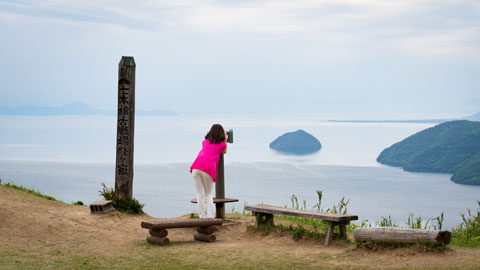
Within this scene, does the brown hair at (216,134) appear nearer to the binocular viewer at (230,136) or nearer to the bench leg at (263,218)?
the binocular viewer at (230,136)

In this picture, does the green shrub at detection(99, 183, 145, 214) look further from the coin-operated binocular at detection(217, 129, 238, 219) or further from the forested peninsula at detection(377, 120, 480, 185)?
the forested peninsula at detection(377, 120, 480, 185)

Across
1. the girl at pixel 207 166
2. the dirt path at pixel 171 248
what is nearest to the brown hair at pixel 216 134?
the girl at pixel 207 166

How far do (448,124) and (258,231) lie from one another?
78123mm

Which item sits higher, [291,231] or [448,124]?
[448,124]

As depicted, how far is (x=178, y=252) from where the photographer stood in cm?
813

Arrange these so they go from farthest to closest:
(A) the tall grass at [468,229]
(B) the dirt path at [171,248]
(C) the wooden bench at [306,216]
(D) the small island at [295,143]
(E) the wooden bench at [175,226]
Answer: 1. (D) the small island at [295,143]
2. (A) the tall grass at [468,229]
3. (E) the wooden bench at [175,226]
4. (C) the wooden bench at [306,216]
5. (B) the dirt path at [171,248]

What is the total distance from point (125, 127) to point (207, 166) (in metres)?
2.91

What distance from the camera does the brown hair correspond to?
32.0 feet

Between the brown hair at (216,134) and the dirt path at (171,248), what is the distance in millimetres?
1808

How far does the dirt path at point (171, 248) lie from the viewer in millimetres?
7297

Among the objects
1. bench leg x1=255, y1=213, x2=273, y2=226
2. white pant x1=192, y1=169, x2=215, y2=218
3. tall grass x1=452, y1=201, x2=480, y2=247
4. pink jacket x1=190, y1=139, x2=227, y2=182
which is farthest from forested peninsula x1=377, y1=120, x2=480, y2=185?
pink jacket x1=190, y1=139, x2=227, y2=182

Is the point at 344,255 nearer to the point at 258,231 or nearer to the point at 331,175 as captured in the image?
the point at 258,231

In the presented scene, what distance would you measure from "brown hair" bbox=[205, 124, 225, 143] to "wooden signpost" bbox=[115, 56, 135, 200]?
8.85 feet

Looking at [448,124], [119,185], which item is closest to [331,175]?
[448,124]
